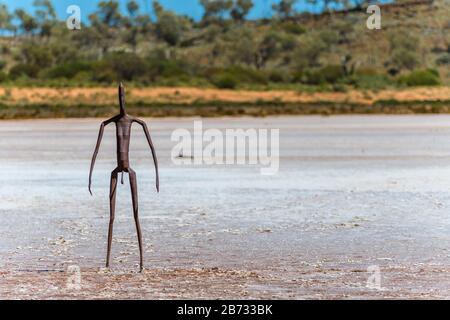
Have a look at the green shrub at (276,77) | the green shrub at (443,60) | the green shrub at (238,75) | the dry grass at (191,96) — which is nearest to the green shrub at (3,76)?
the dry grass at (191,96)

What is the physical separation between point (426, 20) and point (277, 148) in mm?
82375

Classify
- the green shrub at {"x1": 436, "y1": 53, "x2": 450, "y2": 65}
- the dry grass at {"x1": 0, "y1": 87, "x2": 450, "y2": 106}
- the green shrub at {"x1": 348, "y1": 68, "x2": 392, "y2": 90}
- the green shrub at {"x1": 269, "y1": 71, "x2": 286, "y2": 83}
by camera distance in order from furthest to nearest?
1. the green shrub at {"x1": 436, "y1": 53, "x2": 450, "y2": 65}
2. the green shrub at {"x1": 269, "y1": 71, "x2": 286, "y2": 83}
3. the green shrub at {"x1": 348, "y1": 68, "x2": 392, "y2": 90}
4. the dry grass at {"x1": 0, "y1": 87, "x2": 450, "y2": 106}

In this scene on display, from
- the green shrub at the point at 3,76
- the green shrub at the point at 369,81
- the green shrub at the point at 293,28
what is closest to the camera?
the green shrub at the point at 369,81

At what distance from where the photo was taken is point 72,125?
39.9 meters

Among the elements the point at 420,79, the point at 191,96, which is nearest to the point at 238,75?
the point at 420,79

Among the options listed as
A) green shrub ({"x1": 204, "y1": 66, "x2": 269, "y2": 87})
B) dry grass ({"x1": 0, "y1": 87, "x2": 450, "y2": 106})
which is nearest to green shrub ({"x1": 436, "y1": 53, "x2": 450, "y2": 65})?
green shrub ({"x1": 204, "y1": 66, "x2": 269, "y2": 87})

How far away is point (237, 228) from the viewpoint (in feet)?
41.6

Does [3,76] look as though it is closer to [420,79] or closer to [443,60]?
[420,79]

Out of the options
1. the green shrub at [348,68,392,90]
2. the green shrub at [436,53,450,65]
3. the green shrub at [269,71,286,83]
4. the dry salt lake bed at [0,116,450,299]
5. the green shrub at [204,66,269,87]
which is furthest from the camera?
the green shrub at [436,53,450,65]

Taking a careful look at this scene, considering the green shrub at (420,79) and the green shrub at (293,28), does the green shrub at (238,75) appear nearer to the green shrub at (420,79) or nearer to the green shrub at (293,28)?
the green shrub at (420,79)

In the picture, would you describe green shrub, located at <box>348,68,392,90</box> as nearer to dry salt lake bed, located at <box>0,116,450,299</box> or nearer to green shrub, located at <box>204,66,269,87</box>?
green shrub, located at <box>204,66,269,87</box>

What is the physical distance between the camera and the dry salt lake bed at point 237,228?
8820 mm

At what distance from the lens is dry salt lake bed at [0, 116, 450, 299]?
8820 millimetres
